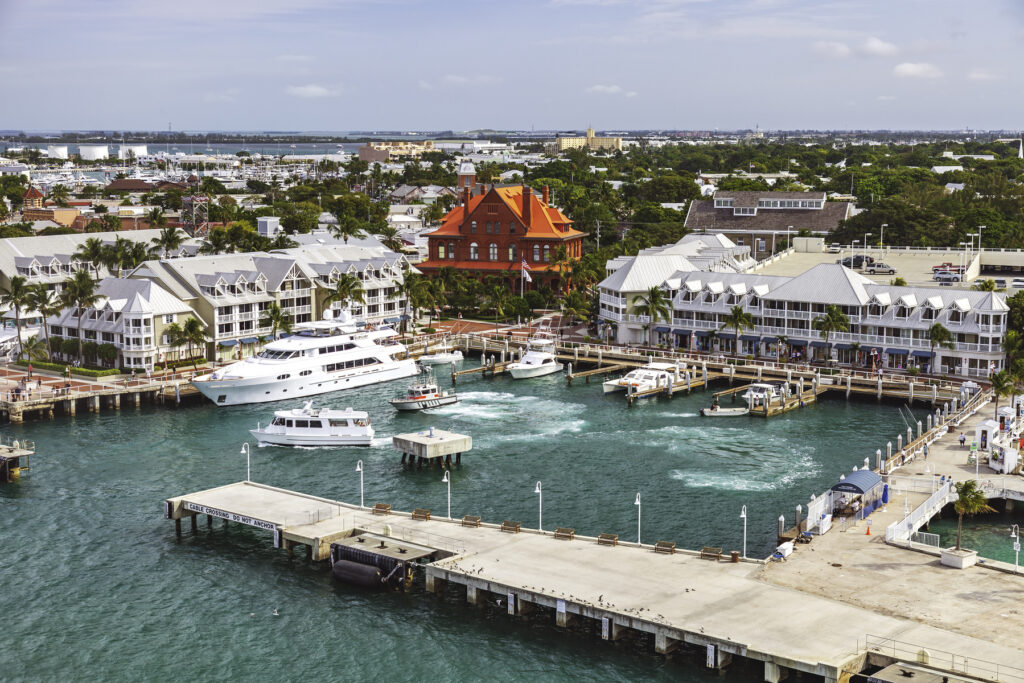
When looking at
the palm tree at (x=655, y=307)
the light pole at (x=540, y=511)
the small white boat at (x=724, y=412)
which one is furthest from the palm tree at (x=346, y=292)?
the light pole at (x=540, y=511)

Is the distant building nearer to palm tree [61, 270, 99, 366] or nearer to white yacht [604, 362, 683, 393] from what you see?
white yacht [604, 362, 683, 393]

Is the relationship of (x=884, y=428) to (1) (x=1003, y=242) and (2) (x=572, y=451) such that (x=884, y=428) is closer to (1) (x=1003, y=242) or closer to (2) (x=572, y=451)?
(2) (x=572, y=451)

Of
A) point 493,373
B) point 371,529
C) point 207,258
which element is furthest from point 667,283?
point 371,529

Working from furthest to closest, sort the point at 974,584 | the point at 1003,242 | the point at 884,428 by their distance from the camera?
the point at 1003,242 < the point at 884,428 < the point at 974,584

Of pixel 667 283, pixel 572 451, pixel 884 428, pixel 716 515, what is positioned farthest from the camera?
pixel 667 283

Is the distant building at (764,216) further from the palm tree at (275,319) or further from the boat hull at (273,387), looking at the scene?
the boat hull at (273,387)

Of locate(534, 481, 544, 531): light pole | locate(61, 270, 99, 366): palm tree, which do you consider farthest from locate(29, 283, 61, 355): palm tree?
locate(534, 481, 544, 531): light pole

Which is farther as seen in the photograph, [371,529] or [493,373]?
[493,373]
